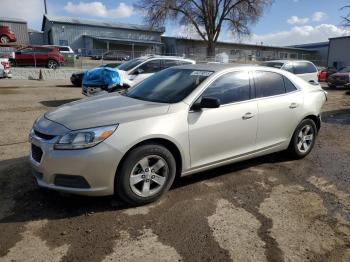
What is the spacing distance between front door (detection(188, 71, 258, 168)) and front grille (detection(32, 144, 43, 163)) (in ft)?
5.54

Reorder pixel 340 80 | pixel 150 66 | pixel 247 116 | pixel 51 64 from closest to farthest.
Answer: pixel 247 116
pixel 150 66
pixel 340 80
pixel 51 64

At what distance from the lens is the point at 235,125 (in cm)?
442

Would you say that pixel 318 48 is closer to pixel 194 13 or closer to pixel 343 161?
pixel 194 13

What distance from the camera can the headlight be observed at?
3418 millimetres

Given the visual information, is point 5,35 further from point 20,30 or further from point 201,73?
point 201,73

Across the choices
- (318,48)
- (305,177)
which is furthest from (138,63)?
(318,48)

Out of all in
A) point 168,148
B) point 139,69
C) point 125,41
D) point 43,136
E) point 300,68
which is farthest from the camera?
point 125,41

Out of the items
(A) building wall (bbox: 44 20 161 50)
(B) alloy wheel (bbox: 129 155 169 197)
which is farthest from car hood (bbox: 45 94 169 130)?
(A) building wall (bbox: 44 20 161 50)

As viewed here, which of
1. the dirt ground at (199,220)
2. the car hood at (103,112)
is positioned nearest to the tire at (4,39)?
the dirt ground at (199,220)

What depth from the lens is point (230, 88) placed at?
455 cm

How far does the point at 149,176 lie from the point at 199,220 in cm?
74

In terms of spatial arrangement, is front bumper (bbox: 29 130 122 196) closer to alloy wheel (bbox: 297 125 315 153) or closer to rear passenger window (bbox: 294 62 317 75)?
alloy wheel (bbox: 297 125 315 153)

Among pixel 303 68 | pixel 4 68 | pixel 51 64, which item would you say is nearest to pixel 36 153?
pixel 303 68

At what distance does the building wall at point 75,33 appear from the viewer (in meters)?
47.5
